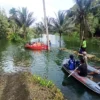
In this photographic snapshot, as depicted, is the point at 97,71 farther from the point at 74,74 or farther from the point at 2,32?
the point at 2,32

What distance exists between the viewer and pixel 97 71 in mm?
16250

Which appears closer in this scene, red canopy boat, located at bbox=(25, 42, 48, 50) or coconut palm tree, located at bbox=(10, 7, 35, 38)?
red canopy boat, located at bbox=(25, 42, 48, 50)

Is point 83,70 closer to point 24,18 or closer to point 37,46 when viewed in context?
point 37,46

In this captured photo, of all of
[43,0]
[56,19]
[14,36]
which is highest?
[43,0]

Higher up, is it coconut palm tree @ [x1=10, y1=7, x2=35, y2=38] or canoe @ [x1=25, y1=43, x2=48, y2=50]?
coconut palm tree @ [x1=10, y1=7, x2=35, y2=38]

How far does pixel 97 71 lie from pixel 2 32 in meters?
43.2

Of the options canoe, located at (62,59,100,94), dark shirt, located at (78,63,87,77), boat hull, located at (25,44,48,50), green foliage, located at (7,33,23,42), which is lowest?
green foliage, located at (7,33,23,42)

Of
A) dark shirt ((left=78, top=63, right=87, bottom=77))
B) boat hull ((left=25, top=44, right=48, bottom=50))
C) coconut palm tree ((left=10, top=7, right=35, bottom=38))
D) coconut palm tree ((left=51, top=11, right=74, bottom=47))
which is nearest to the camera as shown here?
dark shirt ((left=78, top=63, right=87, bottom=77))

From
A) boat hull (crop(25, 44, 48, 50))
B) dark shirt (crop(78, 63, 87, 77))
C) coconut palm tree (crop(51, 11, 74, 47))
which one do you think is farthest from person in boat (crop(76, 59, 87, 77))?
coconut palm tree (crop(51, 11, 74, 47))

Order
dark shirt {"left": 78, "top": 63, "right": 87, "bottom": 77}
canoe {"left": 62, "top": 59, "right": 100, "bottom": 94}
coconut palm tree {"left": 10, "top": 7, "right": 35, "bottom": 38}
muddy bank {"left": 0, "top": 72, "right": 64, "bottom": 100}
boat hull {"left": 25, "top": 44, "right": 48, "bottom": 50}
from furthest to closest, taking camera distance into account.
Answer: coconut palm tree {"left": 10, "top": 7, "right": 35, "bottom": 38} < boat hull {"left": 25, "top": 44, "right": 48, "bottom": 50} < dark shirt {"left": 78, "top": 63, "right": 87, "bottom": 77} < canoe {"left": 62, "top": 59, "right": 100, "bottom": 94} < muddy bank {"left": 0, "top": 72, "right": 64, "bottom": 100}

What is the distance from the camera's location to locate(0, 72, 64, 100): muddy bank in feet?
33.6

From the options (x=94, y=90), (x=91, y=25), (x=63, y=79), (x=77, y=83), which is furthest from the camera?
(x=91, y=25)

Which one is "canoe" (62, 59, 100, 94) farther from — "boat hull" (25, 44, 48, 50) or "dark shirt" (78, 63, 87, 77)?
"boat hull" (25, 44, 48, 50)

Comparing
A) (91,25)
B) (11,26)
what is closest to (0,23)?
(11,26)
